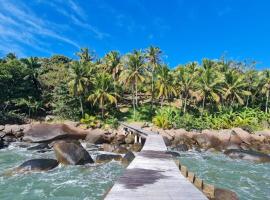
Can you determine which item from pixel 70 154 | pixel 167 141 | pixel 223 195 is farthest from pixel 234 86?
pixel 223 195

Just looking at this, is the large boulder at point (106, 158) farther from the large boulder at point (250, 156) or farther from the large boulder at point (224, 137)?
the large boulder at point (224, 137)

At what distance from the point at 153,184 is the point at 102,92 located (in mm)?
32806

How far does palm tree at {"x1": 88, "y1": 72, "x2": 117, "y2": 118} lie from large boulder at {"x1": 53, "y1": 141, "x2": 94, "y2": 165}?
71.1 feet

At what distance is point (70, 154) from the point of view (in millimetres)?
20422

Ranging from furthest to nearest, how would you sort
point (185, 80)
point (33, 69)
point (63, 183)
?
point (33, 69) → point (185, 80) → point (63, 183)

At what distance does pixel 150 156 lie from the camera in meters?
15.9

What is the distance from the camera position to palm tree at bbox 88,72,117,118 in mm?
42594

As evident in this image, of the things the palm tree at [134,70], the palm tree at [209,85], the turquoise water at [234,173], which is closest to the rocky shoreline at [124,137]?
the turquoise water at [234,173]

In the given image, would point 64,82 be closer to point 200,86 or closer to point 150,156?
point 200,86

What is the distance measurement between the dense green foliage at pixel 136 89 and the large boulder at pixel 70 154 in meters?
17.6

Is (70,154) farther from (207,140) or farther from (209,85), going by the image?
(209,85)

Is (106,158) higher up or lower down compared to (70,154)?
lower down

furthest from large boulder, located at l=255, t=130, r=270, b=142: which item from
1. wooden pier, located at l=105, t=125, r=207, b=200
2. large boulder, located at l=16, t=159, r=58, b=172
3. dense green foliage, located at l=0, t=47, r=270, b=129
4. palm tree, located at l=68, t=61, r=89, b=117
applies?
wooden pier, located at l=105, t=125, r=207, b=200

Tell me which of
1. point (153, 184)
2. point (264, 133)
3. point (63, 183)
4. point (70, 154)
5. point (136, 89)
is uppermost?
point (136, 89)
